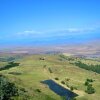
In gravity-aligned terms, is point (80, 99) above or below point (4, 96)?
below

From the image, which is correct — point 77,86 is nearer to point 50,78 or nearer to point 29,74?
point 50,78

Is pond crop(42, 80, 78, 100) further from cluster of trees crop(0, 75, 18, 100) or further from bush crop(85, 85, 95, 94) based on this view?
cluster of trees crop(0, 75, 18, 100)


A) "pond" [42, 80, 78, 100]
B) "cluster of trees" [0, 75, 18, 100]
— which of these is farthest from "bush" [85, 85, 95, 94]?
"cluster of trees" [0, 75, 18, 100]

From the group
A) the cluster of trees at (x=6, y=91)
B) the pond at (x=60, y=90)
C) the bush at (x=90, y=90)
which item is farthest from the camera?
the bush at (x=90, y=90)

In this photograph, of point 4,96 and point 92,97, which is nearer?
point 4,96

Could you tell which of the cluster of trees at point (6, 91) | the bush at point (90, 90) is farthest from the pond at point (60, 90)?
the cluster of trees at point (6, 91)

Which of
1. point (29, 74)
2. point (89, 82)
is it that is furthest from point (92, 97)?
point (29, 74)

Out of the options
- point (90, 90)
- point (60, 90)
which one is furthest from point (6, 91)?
point (90, 90)

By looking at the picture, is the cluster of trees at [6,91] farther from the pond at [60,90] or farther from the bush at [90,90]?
the bush at [90,90]
